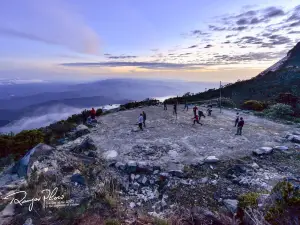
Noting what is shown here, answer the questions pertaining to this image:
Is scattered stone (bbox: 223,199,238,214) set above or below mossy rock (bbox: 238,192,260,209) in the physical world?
below

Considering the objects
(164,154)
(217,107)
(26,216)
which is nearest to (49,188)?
(26,216)

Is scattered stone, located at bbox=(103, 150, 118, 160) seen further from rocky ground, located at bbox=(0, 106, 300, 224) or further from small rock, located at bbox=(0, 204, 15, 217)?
small rock, located at bbox=(0, 204, 15, 217)

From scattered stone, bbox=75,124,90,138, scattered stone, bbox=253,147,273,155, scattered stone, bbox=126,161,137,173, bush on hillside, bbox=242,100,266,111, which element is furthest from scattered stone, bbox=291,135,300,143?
scattered stone, bbox=75,124,90,138

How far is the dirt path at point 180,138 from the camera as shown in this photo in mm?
10516

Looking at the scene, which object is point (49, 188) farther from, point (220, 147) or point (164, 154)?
point (220, 147)

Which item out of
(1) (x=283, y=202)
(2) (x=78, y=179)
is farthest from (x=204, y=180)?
(2) (x=78, y=179)

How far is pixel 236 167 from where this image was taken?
28.6 feet

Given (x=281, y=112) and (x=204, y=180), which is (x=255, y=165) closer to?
(x=204, y=180)

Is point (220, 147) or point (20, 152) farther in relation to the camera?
point (20, 152)

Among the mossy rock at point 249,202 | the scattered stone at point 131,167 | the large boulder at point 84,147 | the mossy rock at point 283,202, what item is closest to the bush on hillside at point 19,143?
Result: the large boulder at point 84,147

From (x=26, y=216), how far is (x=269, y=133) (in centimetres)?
1417

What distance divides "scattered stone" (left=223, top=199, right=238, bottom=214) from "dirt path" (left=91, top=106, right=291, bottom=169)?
127 inches

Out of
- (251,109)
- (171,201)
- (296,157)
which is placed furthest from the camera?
(251,109)

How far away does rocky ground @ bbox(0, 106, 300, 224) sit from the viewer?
6902mm
